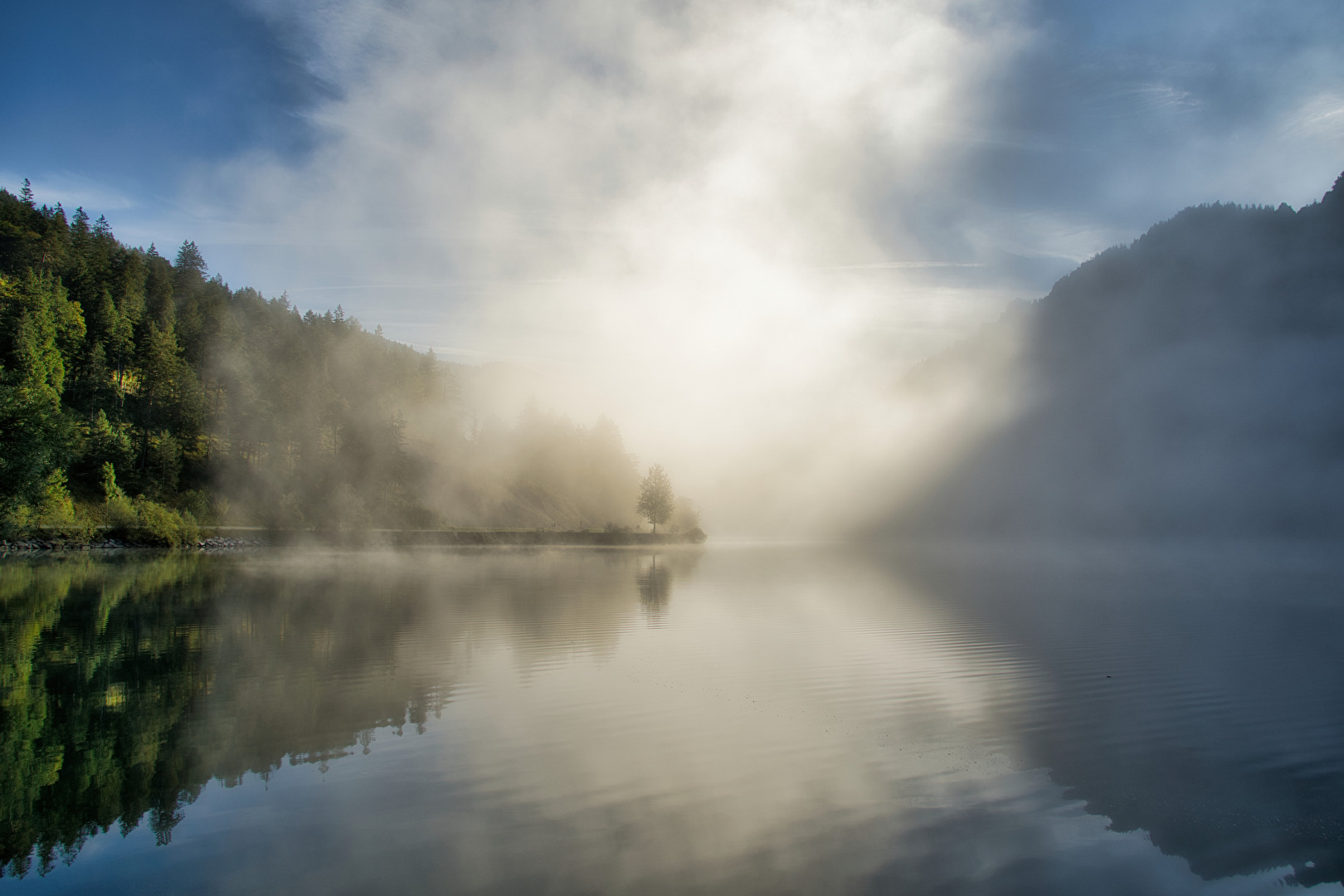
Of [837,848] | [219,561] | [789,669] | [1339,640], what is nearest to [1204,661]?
[1339,640]

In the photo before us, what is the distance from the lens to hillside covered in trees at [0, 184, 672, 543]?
255 ft

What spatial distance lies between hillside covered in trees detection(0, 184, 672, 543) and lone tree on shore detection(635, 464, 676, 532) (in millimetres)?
18020

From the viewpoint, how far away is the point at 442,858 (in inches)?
350

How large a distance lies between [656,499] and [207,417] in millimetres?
74476

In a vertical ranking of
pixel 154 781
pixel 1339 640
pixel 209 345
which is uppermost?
pixel 209 345

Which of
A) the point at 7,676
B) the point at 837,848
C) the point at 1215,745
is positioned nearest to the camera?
the point at 837,848

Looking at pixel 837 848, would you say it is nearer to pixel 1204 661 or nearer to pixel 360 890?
pixel 360 890

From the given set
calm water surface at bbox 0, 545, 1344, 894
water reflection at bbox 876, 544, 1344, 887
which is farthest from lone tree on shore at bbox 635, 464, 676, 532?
calm water surface at bbox 0, 545, 1344, 894

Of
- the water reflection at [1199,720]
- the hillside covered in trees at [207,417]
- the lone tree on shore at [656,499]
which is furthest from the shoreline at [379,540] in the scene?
the water reflection at [1199,720]

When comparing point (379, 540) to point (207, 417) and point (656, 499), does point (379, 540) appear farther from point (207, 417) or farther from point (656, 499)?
point (656, 499)

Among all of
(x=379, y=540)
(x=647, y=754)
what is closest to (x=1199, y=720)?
(x=647, y=754)

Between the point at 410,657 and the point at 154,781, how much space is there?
10429mm

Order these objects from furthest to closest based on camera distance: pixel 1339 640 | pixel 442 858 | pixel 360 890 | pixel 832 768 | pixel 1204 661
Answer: pixel 1339 640
pixel 1204 661
pixel 832 768
pixel 442 858
pixel 360 890

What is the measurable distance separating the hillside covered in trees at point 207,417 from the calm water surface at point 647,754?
54.8 meters
